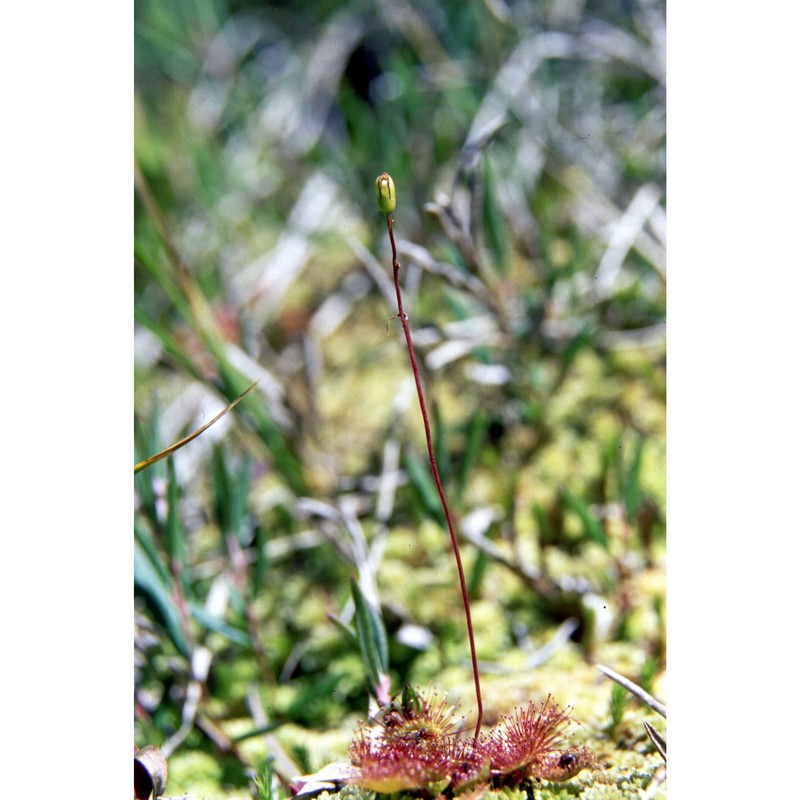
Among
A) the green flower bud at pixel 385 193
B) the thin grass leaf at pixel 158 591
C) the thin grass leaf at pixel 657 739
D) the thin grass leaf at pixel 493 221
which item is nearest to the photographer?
the green flower bud at pixel 385 193

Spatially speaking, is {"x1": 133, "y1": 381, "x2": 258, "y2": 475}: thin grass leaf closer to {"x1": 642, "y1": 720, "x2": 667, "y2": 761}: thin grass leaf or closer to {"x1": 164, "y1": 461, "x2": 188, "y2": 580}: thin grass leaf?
{"x1": 164, "y1": 461, "x2": 188, "y2": 580}: thin grass leaf

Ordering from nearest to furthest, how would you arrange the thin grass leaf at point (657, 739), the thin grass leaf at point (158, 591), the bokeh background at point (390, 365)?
the thin grass leaf at point (657, 739)
the thin grass leaf at point (158, 591)
the bokeh background at point (390, 365)

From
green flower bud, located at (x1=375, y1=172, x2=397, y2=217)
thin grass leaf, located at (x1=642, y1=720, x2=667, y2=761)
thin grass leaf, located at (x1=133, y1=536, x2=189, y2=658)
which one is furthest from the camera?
thin grass leaf, located at (x1=133, y1=536, x2=189, y2=658)

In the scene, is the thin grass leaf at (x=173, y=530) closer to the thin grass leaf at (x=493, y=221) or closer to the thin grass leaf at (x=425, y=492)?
the thin grass leaf at (x=425, y=492)

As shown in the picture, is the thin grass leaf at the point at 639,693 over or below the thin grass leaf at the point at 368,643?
below

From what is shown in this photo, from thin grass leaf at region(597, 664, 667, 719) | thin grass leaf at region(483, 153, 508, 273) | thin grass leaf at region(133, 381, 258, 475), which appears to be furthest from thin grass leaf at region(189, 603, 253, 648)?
thin grass leaf at region(483, 153, 508, 273)

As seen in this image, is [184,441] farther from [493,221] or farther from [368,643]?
[493,221]

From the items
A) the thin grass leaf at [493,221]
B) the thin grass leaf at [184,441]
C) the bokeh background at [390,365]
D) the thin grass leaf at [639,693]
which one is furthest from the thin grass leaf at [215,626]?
the thin grass leaf at [493,221]


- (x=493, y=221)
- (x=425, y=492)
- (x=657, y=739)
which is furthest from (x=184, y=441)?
(x=493, y=221)
